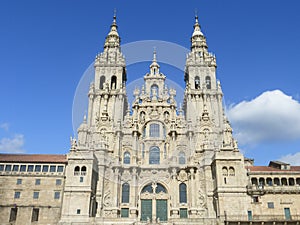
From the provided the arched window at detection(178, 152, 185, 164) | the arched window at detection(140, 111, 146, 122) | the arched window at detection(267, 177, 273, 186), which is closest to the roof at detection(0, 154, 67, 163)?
the arched window at detection(140, 111, 146, 122)

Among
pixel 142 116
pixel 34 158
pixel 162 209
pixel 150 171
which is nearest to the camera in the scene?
pixel 162 209

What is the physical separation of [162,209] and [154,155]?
28.4 ft

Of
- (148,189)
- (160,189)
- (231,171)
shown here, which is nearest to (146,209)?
(148,189)

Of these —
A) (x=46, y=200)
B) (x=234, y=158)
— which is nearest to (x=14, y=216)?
(x=46, y=200)

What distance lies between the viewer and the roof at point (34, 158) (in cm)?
4484

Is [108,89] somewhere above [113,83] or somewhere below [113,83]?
below

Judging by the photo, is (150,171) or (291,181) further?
(150,171)

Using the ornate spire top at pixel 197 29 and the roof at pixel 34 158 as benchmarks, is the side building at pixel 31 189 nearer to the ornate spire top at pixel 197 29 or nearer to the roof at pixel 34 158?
the roof at pixel 34 158

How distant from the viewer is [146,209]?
4562 cm

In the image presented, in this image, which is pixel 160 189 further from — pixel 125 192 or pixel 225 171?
pixel 225 171

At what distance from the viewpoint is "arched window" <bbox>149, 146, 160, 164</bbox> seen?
1938 inches

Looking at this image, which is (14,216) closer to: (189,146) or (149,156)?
(149,156)

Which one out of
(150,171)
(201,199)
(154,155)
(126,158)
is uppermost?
(154,155)

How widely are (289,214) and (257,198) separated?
4.55 m
